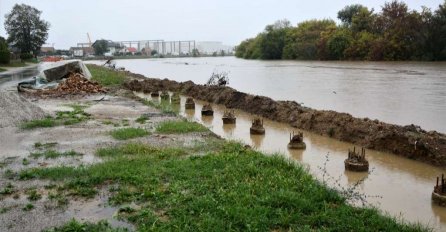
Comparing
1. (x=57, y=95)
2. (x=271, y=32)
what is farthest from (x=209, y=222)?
(x=271, y=32)

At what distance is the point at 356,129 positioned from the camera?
1102 cm

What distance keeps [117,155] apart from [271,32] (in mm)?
96179

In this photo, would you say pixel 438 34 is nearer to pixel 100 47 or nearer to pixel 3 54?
pixel 3 54

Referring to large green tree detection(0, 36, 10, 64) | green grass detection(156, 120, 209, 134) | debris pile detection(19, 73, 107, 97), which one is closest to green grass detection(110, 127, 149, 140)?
green grass detection(156, 120, 209, 134)

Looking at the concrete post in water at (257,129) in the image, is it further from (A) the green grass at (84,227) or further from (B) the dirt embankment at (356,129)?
(A) the green grass at (84,227)

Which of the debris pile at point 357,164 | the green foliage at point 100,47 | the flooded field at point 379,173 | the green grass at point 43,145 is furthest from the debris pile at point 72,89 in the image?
the green foliage at point 100,47

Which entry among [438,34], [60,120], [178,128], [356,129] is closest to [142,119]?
[60,120]

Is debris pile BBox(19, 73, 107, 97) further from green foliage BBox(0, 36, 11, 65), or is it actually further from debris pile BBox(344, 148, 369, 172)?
green foliage BBox(0, 36, 11, 65)

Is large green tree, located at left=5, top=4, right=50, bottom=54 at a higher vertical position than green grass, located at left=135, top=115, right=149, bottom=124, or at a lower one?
higher

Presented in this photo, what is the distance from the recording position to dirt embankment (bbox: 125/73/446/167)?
9062 mm

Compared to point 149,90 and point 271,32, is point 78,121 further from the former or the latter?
point 271,32

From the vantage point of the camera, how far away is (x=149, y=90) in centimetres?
2589

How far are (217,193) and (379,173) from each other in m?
3.75

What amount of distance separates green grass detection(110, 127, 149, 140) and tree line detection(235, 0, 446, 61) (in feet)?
179
